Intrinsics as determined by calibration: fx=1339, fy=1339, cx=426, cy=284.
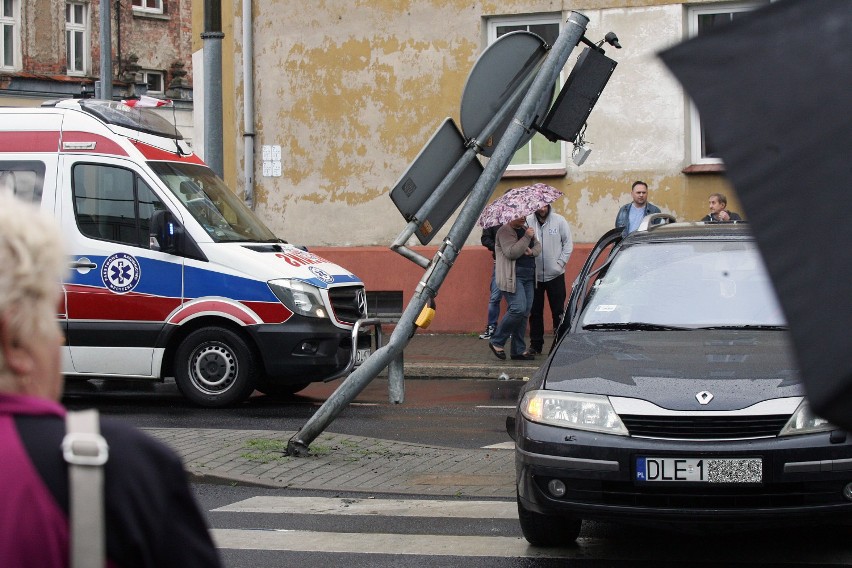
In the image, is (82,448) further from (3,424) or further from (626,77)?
(626,77)

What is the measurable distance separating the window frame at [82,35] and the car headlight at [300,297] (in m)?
35.3

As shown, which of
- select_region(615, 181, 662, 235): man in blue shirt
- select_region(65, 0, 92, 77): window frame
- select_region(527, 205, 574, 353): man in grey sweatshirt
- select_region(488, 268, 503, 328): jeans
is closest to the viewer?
select_region(615, 181, 662, 235): man in blue shirt

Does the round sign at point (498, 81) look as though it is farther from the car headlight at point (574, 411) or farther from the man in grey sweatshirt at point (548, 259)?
the man in grey sweatshirt at point (548, 259)

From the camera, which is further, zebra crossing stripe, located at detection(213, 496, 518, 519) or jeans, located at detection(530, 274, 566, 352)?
jeans, located at detection(530, 274, 566, 352)

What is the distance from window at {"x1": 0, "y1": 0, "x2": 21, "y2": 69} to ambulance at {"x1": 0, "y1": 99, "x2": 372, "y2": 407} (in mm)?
32938

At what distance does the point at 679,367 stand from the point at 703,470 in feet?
2.02

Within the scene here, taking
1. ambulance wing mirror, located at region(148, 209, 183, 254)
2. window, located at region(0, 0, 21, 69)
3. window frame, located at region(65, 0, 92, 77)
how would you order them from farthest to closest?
window frame, located at region(65, 0, 92, 77), window, located at region(0, 0, 21, 69), ambulance wing mirror, located at region(148, 209, 183, 254)

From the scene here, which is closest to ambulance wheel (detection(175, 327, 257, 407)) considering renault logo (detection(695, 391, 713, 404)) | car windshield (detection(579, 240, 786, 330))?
car windshield (detection(579, 240, 786, 330))

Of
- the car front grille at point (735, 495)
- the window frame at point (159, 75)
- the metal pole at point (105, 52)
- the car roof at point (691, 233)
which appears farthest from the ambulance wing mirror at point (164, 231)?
the window frame at point (159, 75)

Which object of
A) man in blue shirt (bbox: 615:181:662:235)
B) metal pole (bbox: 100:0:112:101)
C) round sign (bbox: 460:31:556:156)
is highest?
metal pole (bbox: 100:0:112:101)

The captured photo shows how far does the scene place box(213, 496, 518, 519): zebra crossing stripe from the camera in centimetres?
733

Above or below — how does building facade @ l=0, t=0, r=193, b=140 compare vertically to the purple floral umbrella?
above

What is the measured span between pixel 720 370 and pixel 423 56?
13.2 m

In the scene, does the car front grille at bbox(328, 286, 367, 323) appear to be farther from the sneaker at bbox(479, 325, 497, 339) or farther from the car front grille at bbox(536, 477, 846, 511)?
the car front grille at bbox(536, 477, 846, 511)
